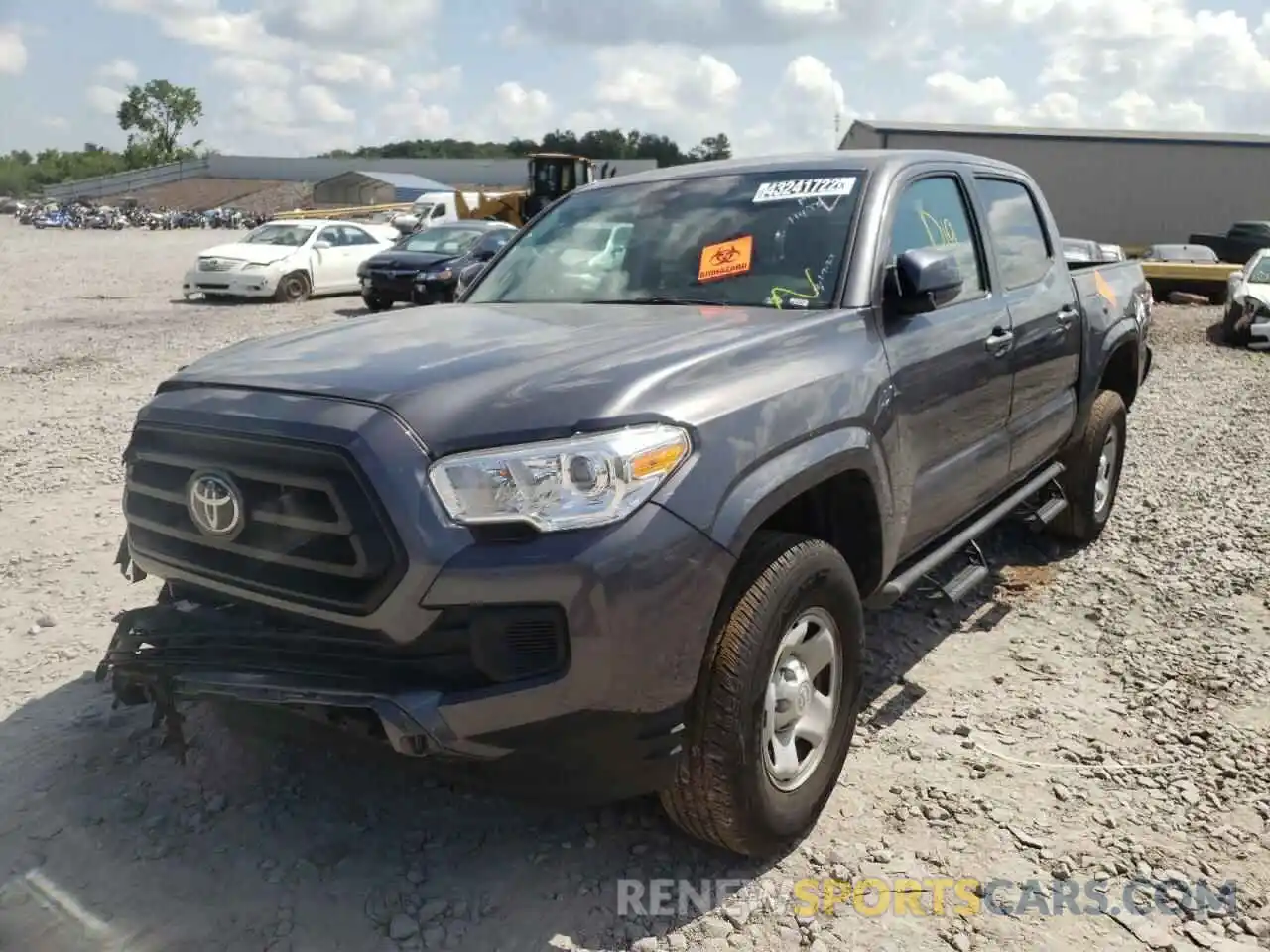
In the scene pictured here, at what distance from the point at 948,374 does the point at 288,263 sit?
16616 millimetres

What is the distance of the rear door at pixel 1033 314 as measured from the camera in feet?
14.3

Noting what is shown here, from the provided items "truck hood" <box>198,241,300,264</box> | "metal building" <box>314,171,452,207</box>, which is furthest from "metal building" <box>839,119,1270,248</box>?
"metal building" <box>314,171,452,207</box>

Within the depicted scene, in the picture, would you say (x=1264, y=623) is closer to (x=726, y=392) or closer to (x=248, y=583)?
(x=726, y=392)

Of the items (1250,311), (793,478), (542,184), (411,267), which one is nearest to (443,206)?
(542,184)

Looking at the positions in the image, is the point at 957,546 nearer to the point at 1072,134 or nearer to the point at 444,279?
the point at 444,279

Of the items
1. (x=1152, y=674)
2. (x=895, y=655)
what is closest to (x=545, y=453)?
(x=895, y=655)

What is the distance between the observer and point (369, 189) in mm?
62438

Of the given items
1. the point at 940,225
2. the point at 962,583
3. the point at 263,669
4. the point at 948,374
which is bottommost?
the point at 962,583

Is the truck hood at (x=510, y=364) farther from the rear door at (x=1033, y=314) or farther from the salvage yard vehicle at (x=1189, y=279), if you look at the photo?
the salvage yard vehicle at (x=1189, y=279)

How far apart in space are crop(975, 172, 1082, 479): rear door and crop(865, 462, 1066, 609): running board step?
0.11 meters

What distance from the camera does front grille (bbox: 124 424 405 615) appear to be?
2352mm

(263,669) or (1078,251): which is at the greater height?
(1078,251)

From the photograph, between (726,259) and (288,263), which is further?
(288,263)

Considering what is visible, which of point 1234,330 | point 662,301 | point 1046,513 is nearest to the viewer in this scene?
point 662,301
